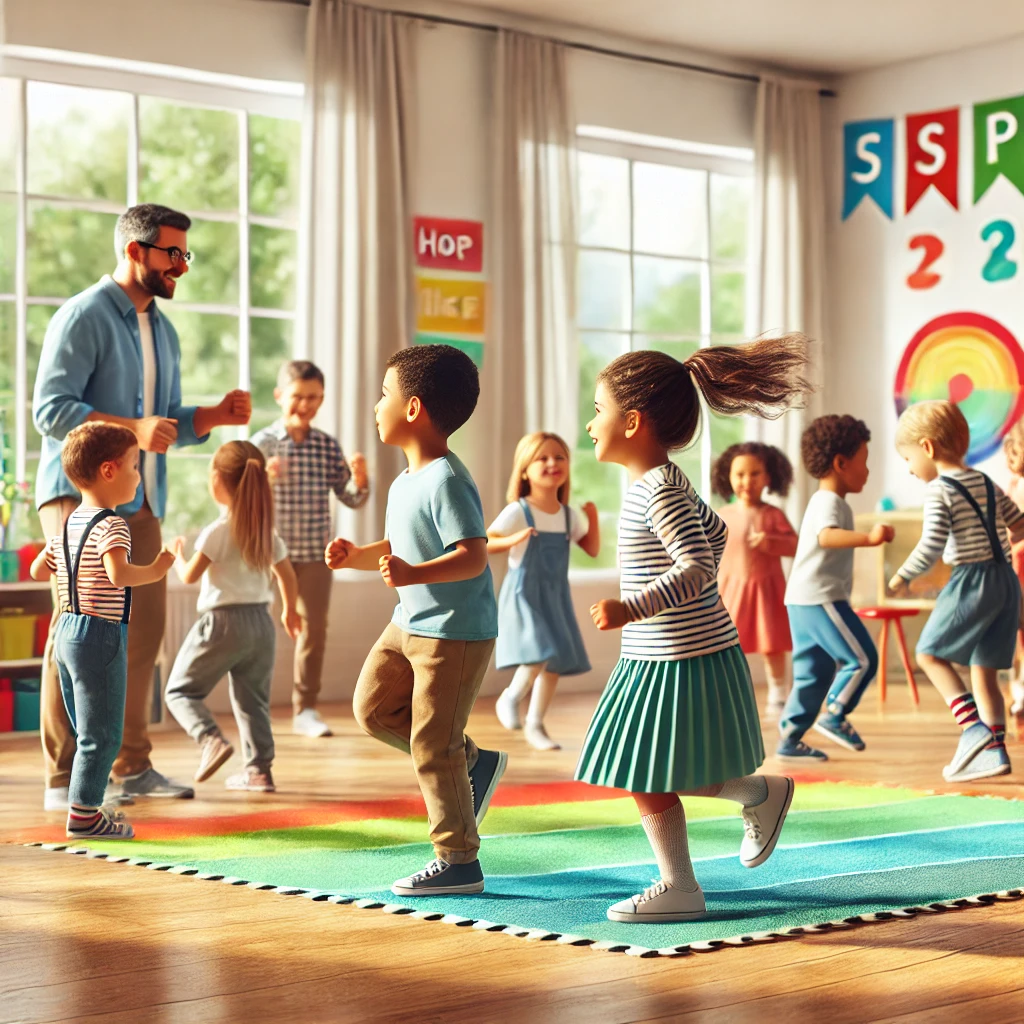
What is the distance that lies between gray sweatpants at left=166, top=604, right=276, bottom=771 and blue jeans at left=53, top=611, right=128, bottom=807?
66 centimetres

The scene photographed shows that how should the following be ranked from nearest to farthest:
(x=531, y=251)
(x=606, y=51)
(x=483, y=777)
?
(x=483, y=777)
(x=531, y=251)
(x=606, y=51)

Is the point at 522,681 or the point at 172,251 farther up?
the point at 172,251

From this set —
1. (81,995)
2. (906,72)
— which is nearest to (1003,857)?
(81,995)

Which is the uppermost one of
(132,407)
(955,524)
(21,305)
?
(21,305)

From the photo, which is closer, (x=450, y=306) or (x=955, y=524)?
(x=955, y=524)

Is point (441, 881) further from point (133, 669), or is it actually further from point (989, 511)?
point (989, 511)

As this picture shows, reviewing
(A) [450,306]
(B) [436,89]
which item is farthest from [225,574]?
(B) [436,89]

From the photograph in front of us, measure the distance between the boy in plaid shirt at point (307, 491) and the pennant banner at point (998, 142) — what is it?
149 inches

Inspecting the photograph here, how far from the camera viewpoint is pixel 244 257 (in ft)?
22.4

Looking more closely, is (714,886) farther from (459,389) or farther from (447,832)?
(459,389)

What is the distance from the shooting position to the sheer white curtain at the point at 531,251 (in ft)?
23.9

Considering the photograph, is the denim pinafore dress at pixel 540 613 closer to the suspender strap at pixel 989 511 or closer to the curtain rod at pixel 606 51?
the suspender strap at pixel 989 511

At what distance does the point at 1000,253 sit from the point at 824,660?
358 cm

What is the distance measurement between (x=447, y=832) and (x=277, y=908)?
353mm
